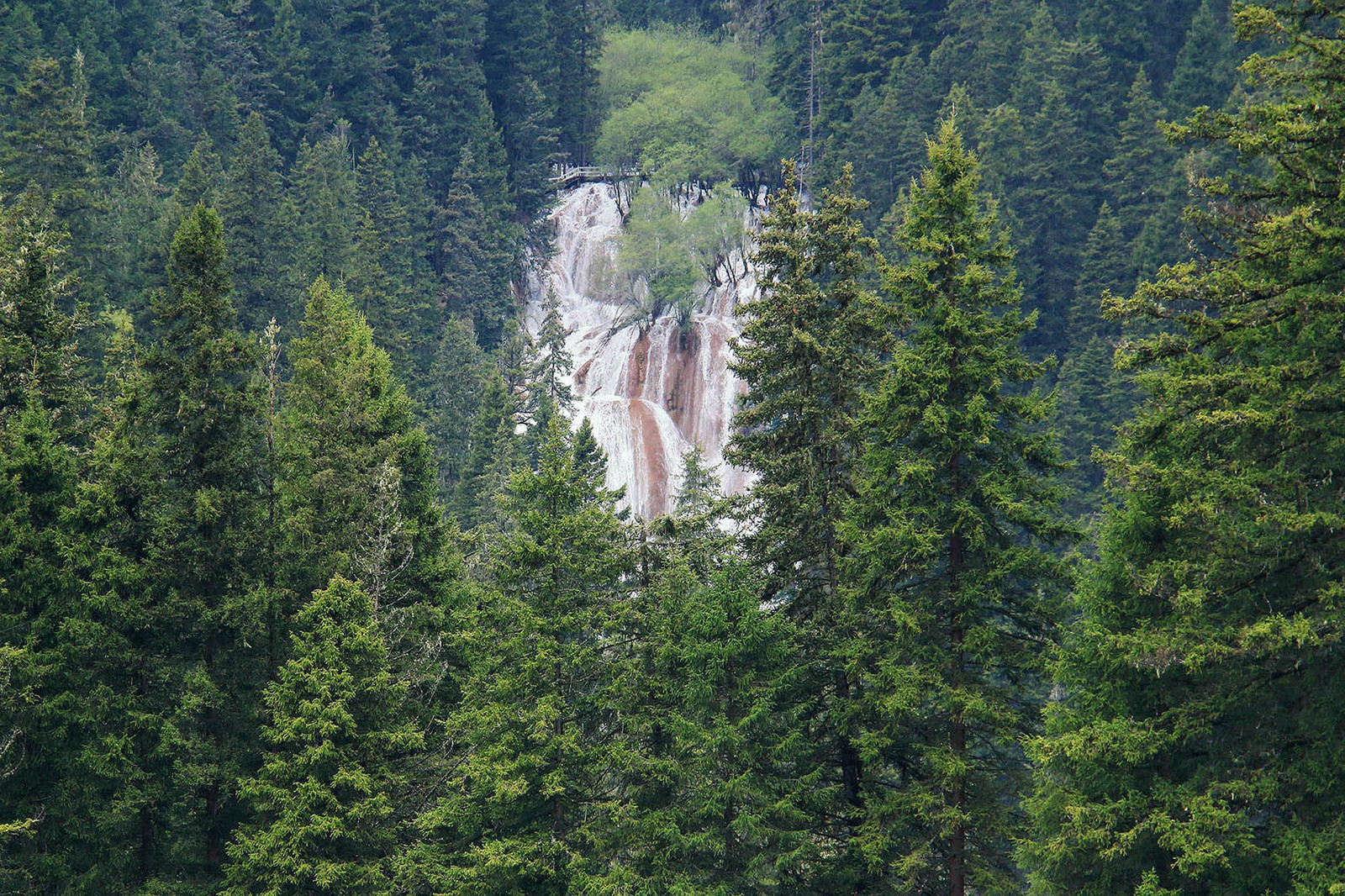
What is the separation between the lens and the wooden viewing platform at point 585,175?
8331cm

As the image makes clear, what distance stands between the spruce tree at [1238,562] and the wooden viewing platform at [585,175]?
67.2 meters

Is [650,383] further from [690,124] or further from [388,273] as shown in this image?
[690,124]

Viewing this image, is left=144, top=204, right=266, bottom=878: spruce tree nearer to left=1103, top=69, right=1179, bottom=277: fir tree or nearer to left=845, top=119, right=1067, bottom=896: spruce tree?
left=845, top=119, right=1067, bottom=896: spruce tree

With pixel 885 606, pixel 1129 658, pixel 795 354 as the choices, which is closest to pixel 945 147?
pixel 795 354

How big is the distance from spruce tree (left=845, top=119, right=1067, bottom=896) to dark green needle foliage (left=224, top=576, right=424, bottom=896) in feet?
29.9

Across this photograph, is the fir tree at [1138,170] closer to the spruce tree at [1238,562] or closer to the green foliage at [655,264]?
the green foliage at [655,264]

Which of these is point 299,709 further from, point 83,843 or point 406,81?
point 406,81

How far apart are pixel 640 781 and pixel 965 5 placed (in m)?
60.9

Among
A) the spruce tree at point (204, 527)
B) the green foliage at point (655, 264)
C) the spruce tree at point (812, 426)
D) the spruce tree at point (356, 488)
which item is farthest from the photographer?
the green foliage at point (655, 264)

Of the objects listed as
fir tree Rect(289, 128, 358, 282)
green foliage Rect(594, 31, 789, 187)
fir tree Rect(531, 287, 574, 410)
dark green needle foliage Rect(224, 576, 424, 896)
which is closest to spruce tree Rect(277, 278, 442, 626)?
dark green needle foliage Rect(224, 576, 424, 896)

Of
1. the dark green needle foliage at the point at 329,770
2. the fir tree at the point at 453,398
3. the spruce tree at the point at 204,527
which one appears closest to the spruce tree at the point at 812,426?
the dark green needle foliage at the point at 329,770

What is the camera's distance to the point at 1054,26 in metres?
71.0

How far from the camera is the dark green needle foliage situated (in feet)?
74.6

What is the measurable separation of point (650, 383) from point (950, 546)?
48345mm
